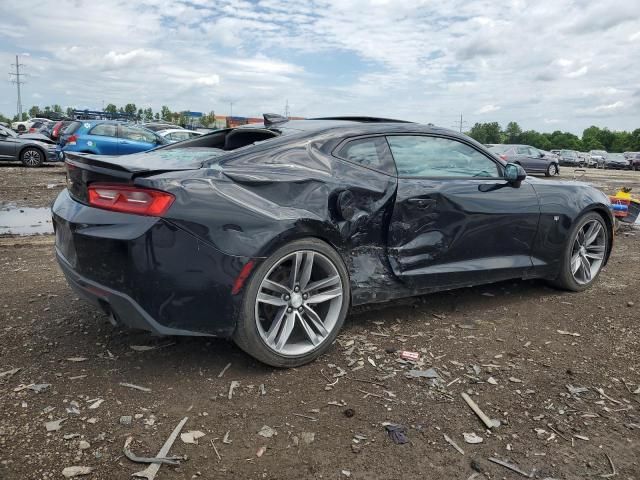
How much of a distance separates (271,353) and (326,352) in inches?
19.6

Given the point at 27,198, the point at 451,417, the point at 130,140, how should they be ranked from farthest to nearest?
the point at 130,140
the point at 27,198
the point at 451,417

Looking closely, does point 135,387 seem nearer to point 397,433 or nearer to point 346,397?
point 346,397

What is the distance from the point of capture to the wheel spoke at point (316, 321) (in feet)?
10.8

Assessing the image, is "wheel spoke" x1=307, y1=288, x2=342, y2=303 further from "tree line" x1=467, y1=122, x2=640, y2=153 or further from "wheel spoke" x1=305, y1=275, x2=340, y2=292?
"tree line" x1=467, y1=122, x2=640, y2=153

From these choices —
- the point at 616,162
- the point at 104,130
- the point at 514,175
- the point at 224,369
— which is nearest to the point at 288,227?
the point at 224,369

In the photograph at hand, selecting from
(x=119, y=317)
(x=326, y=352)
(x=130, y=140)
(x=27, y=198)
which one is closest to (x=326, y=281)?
(x=326, y=352)

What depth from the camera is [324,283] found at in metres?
3.31

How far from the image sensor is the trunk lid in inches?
112

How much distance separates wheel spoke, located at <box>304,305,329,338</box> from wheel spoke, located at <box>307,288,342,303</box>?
0.06 meters

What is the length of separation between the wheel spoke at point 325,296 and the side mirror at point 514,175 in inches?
75.4

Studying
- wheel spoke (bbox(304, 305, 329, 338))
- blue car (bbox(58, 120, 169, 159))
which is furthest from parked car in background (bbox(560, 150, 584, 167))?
wheel spoke (bbox(304, 305, 329, 338))

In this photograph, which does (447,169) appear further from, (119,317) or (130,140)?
(130,140)

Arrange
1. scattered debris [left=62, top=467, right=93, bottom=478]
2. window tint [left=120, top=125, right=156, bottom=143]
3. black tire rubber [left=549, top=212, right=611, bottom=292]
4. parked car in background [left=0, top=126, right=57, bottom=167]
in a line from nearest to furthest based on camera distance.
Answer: scattered debris [left=62, top=467, right=93, bottom=478] < black tire rubber [left=549, top=212, right=611, bottom=292] < window tint [left=120, top=125, right=156, bottom=143] < parked car in background [left=0, top=126, right=57, bottom=167]

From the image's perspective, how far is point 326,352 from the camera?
3479 mm
